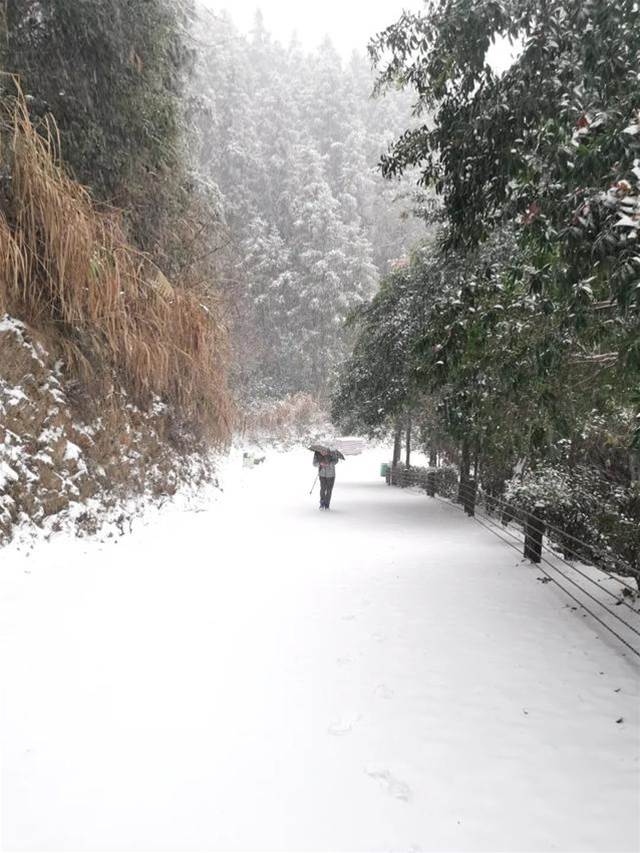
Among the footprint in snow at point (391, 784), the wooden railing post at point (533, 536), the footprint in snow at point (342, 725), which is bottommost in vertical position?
the footprint in snow at point (391, 784)

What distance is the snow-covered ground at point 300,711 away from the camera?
7.95 feet

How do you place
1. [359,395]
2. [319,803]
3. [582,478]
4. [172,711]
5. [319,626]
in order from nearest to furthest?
[319,803] → [172,711] → [319,626] → [582,478] → [359,395]

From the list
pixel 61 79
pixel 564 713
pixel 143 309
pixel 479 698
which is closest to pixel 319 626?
pixel 479 698

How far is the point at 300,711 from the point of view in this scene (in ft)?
11.0

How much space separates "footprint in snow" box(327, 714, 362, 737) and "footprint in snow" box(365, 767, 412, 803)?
1.16 ft

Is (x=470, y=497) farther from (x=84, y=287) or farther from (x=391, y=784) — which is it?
(x=391, y=784)

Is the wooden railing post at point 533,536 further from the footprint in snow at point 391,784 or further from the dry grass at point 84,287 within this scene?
the dry grass at point 84,287

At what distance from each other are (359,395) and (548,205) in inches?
448

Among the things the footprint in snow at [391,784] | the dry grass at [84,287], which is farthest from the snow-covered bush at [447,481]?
the footprint in snow at [391,784]

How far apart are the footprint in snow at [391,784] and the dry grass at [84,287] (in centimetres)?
563

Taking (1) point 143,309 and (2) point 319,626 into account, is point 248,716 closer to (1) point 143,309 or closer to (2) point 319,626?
(2) point 319,626

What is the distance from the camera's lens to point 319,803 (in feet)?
8.32

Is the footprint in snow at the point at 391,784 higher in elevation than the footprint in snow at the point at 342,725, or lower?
lower

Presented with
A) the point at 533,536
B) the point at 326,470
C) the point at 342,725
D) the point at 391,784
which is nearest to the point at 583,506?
the point at 533,536
